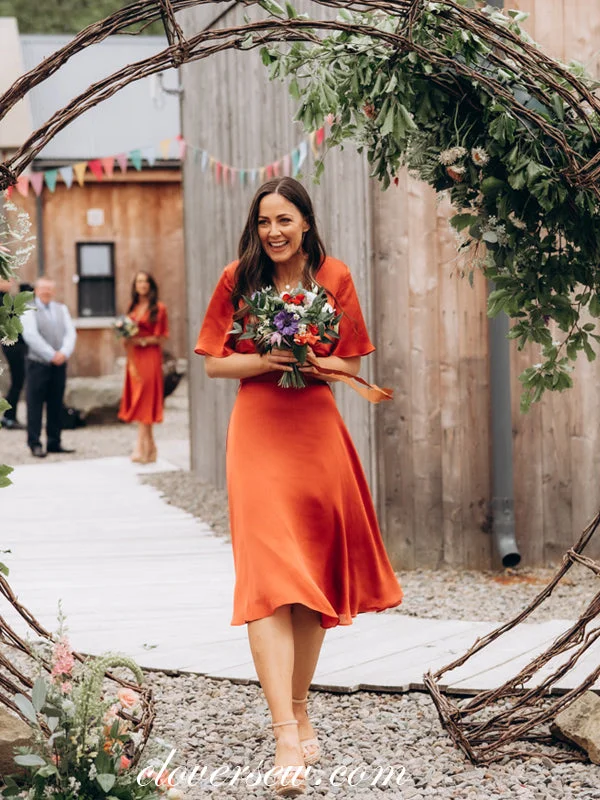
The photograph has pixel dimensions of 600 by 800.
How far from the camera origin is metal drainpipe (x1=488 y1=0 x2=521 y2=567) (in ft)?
22.5

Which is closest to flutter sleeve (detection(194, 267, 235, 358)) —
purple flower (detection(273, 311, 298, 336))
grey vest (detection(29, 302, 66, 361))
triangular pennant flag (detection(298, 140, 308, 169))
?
purple flower (detection(273, 311, 298, 336))

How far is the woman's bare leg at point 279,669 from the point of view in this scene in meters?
3.65

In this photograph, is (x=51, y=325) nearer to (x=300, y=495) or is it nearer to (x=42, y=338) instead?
(x=42, y=338)

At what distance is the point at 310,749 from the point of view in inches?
156

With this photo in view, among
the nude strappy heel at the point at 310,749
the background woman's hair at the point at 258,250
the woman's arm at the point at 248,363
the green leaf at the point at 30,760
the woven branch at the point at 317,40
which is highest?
the woven branch at the point at 317,40

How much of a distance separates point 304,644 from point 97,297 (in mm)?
18463

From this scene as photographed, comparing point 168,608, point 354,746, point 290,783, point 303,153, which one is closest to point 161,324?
point 303,153

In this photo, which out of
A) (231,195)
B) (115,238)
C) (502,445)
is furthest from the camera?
(115,238)

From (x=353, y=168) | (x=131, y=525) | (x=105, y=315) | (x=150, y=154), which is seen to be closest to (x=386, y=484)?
(x=353, y=168)

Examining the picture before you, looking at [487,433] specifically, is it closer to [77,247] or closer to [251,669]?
[251,669]

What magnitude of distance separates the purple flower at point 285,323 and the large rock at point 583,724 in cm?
151

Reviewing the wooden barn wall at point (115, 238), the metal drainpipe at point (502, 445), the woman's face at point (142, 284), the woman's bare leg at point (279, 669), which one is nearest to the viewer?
the woman's bare leg at point (279, 669)

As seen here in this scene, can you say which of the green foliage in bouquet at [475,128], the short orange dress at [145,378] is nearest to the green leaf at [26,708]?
the green foliage in bouquet at [475,128]

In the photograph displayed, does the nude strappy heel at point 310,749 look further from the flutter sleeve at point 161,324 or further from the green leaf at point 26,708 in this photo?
the flutter sleeve at point 161,324
